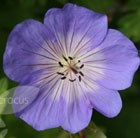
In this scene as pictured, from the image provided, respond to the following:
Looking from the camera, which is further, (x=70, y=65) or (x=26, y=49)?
(x=70, y=65)

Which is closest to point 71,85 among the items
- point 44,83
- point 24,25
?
point 44,83

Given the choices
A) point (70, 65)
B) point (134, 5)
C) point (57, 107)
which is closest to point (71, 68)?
point (70, 65)

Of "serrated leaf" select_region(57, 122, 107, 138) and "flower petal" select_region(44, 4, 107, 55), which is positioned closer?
"flower petal" select_region(44, 4, 107, 55)

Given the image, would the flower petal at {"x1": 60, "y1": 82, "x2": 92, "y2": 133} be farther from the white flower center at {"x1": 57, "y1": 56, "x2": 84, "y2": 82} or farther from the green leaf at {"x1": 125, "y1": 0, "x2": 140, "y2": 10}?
the green leaf at {"x1": 125, "y1": 0, "x2": 140, "y2": 10}

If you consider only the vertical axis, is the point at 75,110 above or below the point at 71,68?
below

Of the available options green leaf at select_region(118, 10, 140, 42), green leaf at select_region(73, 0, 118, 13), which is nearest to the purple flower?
green leaf at select_region(73, 0, 118, 13)

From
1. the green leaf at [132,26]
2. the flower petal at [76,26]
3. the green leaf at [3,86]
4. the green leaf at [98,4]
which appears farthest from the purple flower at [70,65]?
the green leaf at [132,26]

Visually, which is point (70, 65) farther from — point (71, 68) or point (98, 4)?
point (98, 4)
